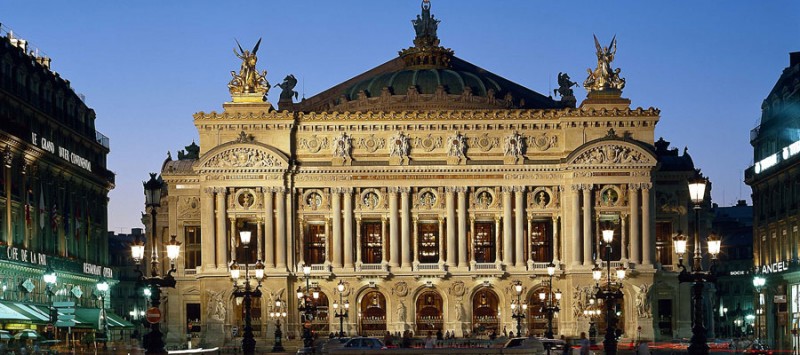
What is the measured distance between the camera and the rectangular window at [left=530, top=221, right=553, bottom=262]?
459ft

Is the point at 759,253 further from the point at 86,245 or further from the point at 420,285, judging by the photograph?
the point at 86,245

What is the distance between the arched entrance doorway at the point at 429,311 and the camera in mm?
139125

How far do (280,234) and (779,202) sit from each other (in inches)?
1595

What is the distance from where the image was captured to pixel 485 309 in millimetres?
139375

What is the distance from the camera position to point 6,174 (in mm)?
105375

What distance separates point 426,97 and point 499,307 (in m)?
22.8

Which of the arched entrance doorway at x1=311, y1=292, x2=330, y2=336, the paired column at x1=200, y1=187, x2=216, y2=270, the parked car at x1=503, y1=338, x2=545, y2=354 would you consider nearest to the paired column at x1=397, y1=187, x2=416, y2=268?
the arched entrance doorway at x1=311, y1=292, x2=330, y2=336

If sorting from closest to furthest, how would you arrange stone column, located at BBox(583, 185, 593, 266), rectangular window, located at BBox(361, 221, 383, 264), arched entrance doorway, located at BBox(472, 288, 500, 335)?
stone column, located at BBox(583, 185, 593, 266) < arched entrance doorway, located at BBox(472, 288, 500, 335) < rectangular window, located at BBox(361, 221, 383, 264)

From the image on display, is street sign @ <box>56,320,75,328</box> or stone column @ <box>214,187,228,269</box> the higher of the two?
stone column @ <box>214,187,228,269</box>

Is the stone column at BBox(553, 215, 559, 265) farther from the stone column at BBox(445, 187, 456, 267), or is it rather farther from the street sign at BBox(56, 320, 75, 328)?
the street sign at BBox(56, 320, 75, 328)

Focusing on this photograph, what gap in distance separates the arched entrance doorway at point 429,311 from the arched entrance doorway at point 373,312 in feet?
9.78

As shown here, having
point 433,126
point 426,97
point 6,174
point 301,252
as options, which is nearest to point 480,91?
point 426,97

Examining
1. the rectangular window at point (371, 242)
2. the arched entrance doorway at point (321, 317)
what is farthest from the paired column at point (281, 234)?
the rectangular window at point (371, 242)

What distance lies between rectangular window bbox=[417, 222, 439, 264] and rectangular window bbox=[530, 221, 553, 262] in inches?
320
